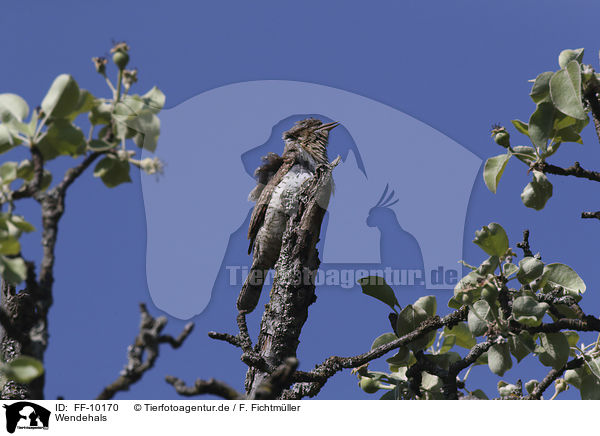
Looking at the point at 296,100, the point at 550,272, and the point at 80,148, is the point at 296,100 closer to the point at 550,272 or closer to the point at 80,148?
the point at 550,272

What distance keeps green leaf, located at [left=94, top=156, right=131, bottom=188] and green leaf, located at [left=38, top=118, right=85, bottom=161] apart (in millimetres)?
124

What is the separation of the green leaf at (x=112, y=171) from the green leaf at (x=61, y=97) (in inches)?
7.1

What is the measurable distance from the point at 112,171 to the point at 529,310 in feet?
5.04

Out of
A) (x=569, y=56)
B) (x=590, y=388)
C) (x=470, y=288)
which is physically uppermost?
(x=569, y=56)

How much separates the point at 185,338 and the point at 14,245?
41 centimetres

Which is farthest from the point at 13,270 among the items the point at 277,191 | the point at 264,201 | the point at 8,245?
the point at 264,201

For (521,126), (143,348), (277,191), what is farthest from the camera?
→ (277,191)

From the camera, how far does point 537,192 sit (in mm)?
2387

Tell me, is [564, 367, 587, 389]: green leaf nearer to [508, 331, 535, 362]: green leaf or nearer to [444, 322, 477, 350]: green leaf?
[508, 331, 535, 362]: green leaf

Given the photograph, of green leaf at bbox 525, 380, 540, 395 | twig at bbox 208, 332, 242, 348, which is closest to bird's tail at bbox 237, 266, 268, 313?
twig at bbox 208, 332, 242, 348

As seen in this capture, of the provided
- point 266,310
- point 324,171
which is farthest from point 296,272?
point 324,171

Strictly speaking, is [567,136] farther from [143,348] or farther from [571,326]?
[143,348]

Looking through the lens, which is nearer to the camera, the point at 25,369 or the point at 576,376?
the point at 25,369

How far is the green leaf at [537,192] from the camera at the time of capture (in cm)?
237
